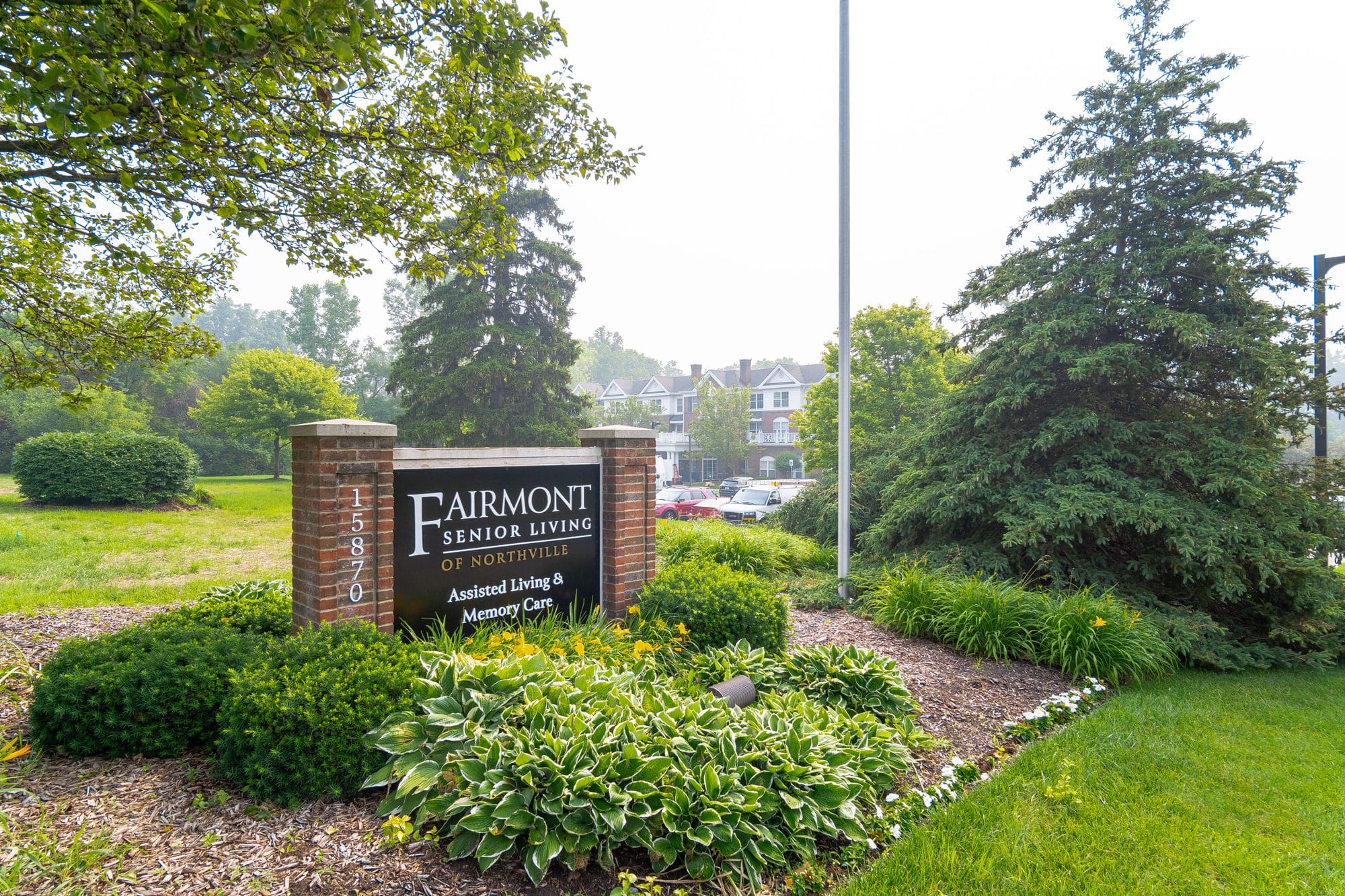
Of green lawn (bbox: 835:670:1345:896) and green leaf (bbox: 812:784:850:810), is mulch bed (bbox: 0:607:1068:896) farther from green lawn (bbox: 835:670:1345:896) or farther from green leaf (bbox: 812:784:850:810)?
green leaf (bbox: 812:784:850:810)

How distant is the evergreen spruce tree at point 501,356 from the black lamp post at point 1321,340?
18970 mm

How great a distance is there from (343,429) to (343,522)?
1.92 ft

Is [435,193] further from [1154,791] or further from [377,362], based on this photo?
[377,362]

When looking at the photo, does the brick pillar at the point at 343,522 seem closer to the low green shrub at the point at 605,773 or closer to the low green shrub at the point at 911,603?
the low green shrub at the point at 605,773

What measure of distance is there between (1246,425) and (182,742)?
9639 millimetres

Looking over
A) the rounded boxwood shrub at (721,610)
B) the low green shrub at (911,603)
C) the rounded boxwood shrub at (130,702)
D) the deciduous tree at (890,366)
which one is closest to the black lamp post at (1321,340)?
the low green shrub at (911,603)

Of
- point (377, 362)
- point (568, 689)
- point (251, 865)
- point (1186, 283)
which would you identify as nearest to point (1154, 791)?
point (568, 689)

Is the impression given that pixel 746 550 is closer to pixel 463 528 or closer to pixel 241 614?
pixel 463 528

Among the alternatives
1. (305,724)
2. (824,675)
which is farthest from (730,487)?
(305,724)

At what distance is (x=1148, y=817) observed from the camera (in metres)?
3.34

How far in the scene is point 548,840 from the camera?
2574mm

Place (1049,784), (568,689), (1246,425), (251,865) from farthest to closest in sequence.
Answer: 1. (1246,425)
2. (1049,784)
3. (568,689)
4. (251,865)

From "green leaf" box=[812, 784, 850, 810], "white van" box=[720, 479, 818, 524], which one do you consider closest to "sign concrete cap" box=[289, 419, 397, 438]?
"green leaf" box=[812, 784, 850, 810]

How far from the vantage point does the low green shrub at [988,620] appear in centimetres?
572
